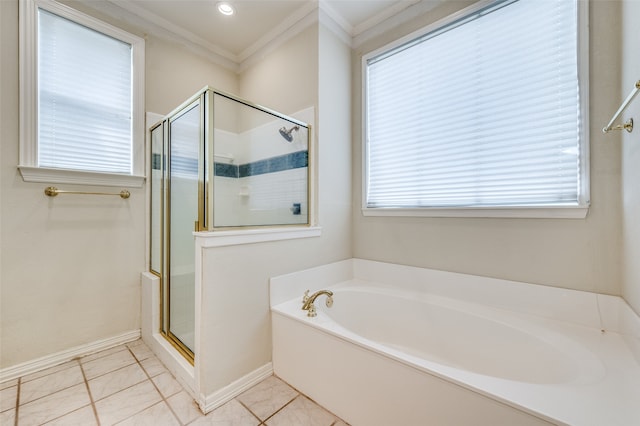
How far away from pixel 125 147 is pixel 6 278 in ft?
3.61

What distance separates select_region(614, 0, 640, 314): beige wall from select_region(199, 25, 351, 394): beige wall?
1641 millimetres

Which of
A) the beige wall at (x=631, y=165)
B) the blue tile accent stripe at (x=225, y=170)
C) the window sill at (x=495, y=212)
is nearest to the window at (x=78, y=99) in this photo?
the blue tile accent stripe at (x=225, y=170)

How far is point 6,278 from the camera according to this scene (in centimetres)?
162

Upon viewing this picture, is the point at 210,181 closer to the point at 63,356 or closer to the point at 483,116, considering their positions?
the point at 63,356

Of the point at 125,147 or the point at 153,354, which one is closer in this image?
the point at 153,354

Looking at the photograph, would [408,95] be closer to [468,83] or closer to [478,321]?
[468,83]

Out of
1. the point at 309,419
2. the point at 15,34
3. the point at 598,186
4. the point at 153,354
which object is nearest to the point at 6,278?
the point at 153,354

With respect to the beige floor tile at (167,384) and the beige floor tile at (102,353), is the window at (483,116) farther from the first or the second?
the beige floor tile at (102,353)

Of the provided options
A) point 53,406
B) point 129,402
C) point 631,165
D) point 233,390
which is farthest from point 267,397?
point 631,165

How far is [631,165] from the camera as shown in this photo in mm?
1165

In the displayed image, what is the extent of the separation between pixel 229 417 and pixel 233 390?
16 cm

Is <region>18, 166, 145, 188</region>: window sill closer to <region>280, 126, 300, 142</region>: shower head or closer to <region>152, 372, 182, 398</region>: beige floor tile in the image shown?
<region>280, 126, 300, 142</region>: shower head

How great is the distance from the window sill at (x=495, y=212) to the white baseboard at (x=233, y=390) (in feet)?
4.71

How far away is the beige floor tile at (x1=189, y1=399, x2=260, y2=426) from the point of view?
1.31m
